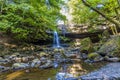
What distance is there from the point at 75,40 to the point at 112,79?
14.9 m

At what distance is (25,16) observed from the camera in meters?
15.9

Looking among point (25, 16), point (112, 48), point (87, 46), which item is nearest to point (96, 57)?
point (112, 48)

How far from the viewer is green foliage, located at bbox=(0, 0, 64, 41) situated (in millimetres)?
14608

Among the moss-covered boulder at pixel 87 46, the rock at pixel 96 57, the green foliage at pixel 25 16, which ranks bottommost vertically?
the rock at pixel 96 57

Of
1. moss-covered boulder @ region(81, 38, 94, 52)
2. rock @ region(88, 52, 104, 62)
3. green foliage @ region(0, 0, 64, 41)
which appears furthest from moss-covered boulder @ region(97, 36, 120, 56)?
green foliage @ region(0, 0, 64, 41)

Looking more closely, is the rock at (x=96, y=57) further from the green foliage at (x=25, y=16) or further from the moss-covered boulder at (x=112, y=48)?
the green foliage at (x=25, y=16)

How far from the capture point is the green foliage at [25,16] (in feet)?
47.9

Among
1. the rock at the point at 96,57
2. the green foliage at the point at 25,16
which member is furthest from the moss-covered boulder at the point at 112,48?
the green foliage at the point at 25,16

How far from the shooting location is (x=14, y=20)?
1521cm

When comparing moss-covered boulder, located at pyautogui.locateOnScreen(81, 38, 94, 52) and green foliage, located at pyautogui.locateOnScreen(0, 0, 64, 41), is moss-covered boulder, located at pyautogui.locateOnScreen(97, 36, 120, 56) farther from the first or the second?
green foliage, located at pyautogui.locateOnScreen(0, 0, 64, 41)

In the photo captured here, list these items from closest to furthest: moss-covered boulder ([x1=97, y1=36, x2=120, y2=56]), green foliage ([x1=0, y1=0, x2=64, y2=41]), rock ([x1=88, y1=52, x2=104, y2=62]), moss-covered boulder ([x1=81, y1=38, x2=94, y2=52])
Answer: rock ([x1=88, y1=52, x2=104, y2=62]) → moss-covered boulder ([x1=97, y1=36, x2=120, y2=56]) → moss-covered boulder ([x1=81, y1=38, x2=94, y2=52]) → green foliage ([x1=0, y1=0, x2=64, y2=41])

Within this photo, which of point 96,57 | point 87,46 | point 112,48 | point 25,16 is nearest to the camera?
point 96,57

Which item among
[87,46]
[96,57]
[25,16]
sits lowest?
[96,57]

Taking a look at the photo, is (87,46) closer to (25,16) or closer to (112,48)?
(112,48)
